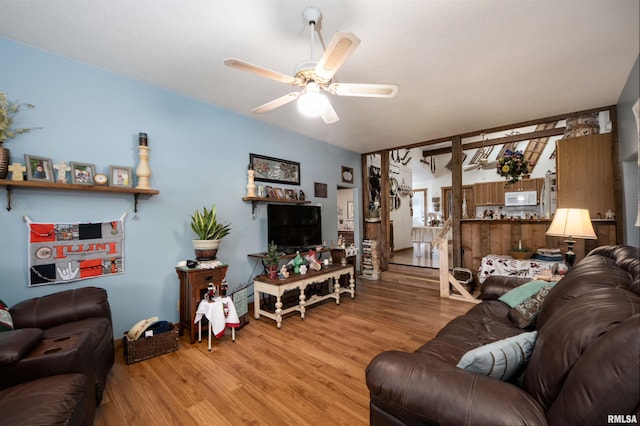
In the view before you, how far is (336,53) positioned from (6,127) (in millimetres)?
2523

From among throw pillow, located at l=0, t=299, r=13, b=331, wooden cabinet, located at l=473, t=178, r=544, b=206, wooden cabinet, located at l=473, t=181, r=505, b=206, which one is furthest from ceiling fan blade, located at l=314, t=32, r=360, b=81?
wooden cabinet, located at l=473, t=181, r=505, b=206

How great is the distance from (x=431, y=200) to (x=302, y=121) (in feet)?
21.5

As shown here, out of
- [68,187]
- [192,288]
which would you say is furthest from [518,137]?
[68,187]

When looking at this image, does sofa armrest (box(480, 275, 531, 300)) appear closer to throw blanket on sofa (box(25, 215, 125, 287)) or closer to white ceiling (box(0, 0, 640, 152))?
white ceiling (box(0, 0, 640, 152))

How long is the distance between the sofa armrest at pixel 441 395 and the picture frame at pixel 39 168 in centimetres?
281

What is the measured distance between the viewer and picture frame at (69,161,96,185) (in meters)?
2.27

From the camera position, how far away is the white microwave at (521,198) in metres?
6.78

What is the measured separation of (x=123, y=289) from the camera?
2.53 meters

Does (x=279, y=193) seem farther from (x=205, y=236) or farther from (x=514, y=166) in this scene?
(x=514, y=166)

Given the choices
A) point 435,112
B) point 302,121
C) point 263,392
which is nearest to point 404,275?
point 435,112

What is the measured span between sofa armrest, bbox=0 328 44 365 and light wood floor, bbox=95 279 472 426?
62 centimetres

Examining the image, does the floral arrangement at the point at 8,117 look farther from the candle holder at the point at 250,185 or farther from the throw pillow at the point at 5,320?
the candle holder at the point at 250,185

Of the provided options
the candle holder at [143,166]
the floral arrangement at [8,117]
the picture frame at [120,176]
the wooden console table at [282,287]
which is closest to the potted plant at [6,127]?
the floral arrangement at [8,117]

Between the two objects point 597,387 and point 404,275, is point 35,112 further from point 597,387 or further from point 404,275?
point 404,275
